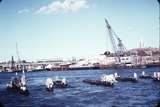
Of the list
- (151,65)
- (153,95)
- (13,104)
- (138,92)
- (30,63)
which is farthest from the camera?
(30,63)

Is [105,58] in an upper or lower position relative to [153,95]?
upper

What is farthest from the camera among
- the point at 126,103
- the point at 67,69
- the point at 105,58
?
the point at 67,69

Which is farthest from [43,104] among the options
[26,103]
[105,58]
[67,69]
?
[67,69]

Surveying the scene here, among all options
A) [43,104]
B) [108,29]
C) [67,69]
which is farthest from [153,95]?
[67,69]

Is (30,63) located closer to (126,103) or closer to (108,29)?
(108,29)

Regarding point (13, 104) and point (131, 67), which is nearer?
point (13, 104)

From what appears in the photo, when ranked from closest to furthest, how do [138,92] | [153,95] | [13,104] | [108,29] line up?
[13,104]
[153,95]
[138,92]
[108,29]

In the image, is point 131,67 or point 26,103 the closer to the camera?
point 26,103

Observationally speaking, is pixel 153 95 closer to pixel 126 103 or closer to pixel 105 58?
pixel 126 103

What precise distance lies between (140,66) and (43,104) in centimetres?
4132

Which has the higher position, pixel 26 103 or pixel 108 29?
pixel 108 29

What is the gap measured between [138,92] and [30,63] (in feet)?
194

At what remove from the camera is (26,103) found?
17297mm

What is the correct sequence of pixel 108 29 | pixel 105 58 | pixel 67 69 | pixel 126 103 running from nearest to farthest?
pixel 126 103 < pixel 108 29 < pixel 105 58 < pixel 67 69
